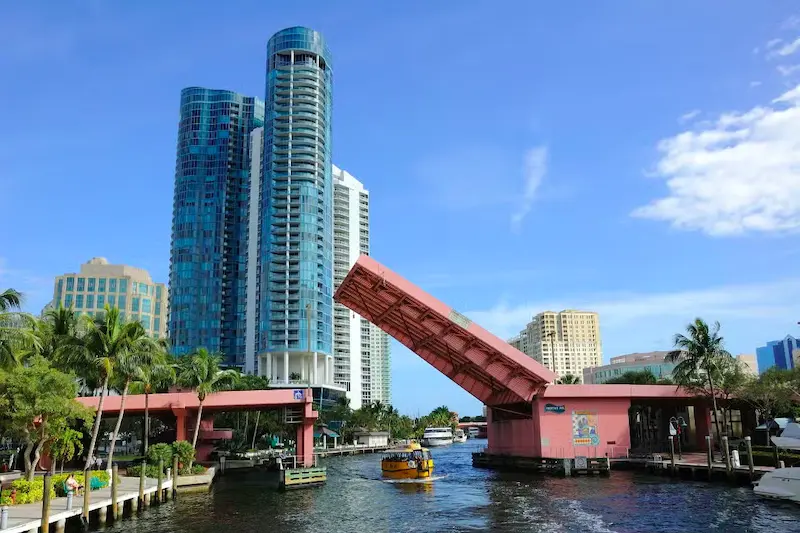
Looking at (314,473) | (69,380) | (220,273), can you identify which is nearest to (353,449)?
(314,473)

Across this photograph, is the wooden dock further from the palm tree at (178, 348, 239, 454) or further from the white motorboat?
the white motorboat

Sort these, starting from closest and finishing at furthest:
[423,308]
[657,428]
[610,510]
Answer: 1. [610,510]
2. [423,308]
3. [657,428]

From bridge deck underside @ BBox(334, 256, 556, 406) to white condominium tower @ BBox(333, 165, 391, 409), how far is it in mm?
107250

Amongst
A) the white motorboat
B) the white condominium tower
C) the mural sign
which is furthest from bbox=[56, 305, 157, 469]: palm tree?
the white condominium tower

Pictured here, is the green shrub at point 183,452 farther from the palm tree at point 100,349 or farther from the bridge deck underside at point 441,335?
the bridge deck underside at point 441,335

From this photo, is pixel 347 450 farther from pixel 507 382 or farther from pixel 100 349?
pixel 100 349

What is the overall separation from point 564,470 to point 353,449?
52.3 meters

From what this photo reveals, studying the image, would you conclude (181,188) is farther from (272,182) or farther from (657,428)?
(657,428)

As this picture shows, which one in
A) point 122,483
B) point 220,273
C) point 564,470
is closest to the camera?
point 122,483

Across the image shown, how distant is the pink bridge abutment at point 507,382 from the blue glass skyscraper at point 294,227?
8370 cm

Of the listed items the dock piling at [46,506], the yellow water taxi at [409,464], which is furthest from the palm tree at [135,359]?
the yellow water taxi at [409,464]

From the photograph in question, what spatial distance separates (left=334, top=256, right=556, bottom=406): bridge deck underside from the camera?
129 ft

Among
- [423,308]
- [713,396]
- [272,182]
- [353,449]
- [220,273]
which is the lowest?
[353,449]

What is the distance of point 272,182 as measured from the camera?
134125 mm
